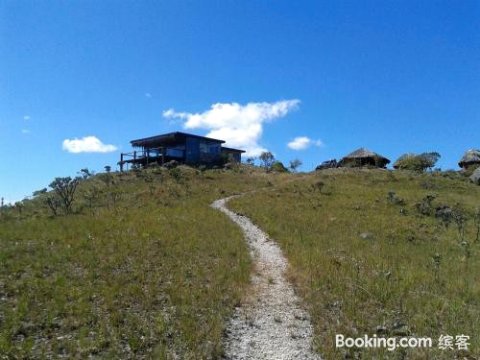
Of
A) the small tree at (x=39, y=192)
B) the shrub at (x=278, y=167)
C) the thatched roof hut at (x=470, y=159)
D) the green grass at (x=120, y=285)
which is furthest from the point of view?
the thatched roof hut at (x=470, y=159)

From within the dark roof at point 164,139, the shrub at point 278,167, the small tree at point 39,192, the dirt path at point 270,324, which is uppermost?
the dark roof at point 164,139

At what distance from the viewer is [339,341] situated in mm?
8133

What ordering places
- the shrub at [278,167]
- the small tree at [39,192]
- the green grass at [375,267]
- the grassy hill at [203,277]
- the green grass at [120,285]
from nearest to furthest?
the green grass at [120,285]
the grassy hill at [203,277]
the green grass at [375,267]
the small tree at [39,192]
the shrub at [278,167]

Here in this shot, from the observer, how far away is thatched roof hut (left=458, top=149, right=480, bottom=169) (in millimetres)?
63375

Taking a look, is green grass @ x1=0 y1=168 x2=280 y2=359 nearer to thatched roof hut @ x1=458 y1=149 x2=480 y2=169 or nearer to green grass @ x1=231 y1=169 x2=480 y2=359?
green grass @ x1=231 y1=169 x2=480 y2=359

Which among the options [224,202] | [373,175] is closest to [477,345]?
[224,202]

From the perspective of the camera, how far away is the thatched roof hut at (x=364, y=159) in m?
62.5

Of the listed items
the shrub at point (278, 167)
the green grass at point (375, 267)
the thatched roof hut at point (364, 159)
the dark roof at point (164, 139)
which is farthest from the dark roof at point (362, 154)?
the green grass at point (375, 267)

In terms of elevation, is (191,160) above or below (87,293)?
above

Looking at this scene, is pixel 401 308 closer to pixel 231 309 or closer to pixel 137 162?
pixel 231 309

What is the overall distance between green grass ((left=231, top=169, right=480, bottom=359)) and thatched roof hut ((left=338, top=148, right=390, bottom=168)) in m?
30.9

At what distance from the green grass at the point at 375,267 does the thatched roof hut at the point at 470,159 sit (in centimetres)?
3712

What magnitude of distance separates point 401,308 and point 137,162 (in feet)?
180

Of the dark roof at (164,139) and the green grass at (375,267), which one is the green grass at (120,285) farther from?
the dark roof at (164,139)
